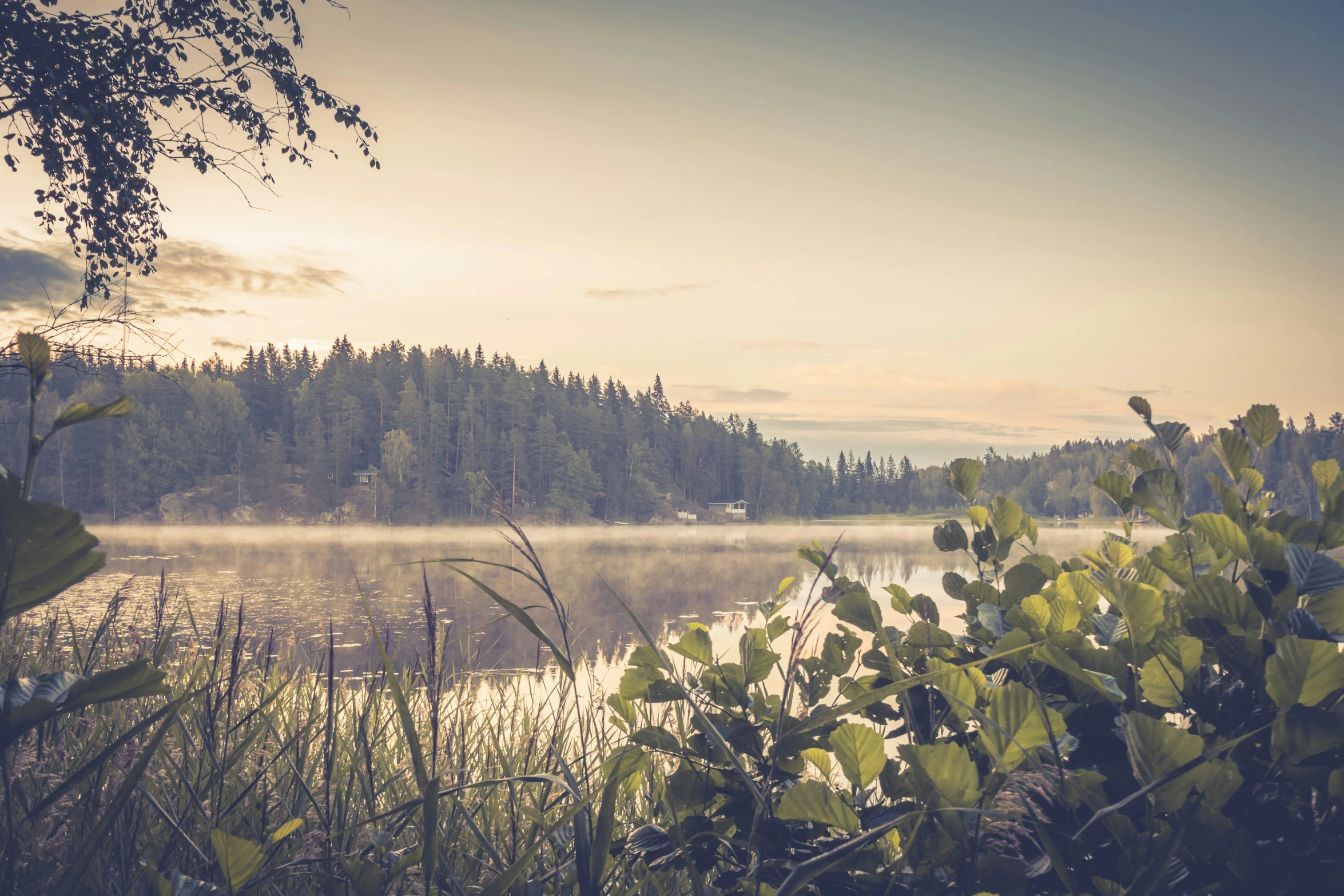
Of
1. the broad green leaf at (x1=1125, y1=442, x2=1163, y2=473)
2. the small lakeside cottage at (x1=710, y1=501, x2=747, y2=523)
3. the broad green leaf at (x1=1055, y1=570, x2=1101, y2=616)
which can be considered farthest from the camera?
the small lakeside cottage at (x1=710, y1=501, x2=747, y2=523)

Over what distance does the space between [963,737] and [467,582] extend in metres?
22.8

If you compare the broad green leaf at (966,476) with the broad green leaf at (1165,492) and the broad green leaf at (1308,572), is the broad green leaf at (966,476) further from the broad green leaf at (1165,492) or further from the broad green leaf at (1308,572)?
the broad green leaf at (1308,572)

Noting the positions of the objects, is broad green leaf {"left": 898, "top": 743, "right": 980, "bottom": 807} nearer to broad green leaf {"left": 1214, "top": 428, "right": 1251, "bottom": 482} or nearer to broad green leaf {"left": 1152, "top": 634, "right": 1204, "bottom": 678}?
broad green leaf {"left": 1152, "top": 634, "right": 1204, "bottom": 678}

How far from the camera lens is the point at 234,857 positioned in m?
0.73

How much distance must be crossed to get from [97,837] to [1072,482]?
11877 centimetres

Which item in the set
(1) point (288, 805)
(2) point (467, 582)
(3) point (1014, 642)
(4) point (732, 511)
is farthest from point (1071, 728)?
(4) point (732, 511)

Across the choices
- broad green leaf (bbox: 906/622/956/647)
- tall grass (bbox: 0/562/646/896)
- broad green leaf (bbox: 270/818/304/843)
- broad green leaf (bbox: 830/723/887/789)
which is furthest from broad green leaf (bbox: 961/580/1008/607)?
broad green leaf (bbox: 270/818/304/843)

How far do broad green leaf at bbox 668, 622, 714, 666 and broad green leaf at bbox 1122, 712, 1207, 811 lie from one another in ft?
1.97

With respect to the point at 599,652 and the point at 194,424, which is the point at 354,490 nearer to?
the point at 194,424

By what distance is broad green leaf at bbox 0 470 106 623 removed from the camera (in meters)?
0.53

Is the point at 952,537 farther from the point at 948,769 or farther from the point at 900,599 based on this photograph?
the point at 948,769

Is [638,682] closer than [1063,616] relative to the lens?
No

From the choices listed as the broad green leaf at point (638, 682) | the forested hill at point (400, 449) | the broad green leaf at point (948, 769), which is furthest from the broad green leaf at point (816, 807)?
the forested hill at point (400, 449)

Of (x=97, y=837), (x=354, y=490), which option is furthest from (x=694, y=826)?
(x=354, y=490)
